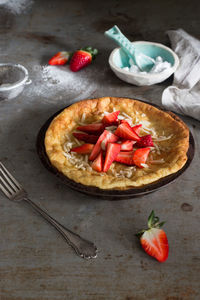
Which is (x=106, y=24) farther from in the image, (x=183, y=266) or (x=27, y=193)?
(x=183, y=266)

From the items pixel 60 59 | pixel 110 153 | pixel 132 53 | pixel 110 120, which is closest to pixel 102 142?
pixel 110 153

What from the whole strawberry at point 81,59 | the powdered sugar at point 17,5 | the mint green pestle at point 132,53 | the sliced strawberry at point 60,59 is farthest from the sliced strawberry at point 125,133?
the powdered sugar at point 17,5

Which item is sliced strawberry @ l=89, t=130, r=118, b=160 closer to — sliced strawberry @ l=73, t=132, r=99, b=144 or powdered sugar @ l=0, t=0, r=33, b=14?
sliced strawberry @ l=73, t=132, r=99, b=144

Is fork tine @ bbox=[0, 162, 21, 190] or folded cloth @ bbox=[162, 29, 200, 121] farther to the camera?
folded cloth @ bbox=[162, 29, 200, 121]

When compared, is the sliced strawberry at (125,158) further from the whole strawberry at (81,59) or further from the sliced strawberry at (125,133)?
the whole strawberry at (81,59)

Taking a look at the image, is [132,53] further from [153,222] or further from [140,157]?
[153,222]

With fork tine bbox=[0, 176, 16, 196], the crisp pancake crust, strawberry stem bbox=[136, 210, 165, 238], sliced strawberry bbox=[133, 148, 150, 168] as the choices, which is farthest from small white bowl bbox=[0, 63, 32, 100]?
strawberry stem bbox=[136, 210, 165, 238]
